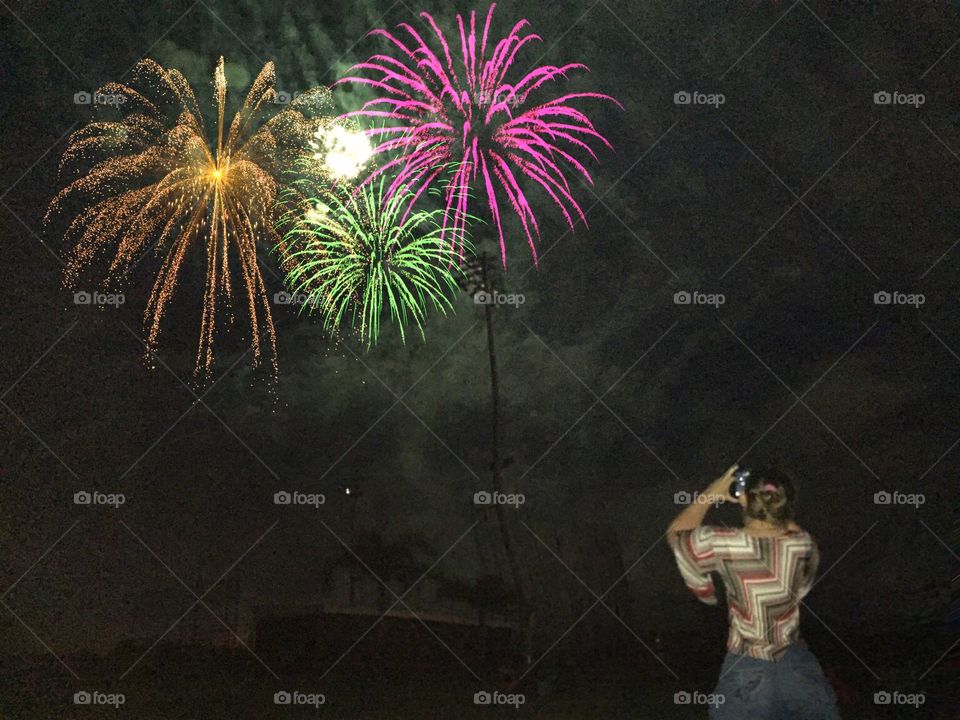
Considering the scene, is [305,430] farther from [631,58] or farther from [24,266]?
[631,58]

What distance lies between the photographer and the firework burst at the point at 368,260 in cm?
920

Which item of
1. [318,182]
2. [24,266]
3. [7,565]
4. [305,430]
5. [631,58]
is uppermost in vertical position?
[631,58]

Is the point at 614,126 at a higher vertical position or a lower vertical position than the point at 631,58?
lower

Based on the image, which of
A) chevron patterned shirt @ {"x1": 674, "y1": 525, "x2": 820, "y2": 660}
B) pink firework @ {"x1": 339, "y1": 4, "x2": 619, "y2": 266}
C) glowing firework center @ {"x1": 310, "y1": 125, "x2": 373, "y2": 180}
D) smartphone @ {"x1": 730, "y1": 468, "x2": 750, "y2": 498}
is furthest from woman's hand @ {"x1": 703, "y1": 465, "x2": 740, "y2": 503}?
glowing firework center @ {"x1": 310, "y1": 125, "x2": 373, "y2": 180}

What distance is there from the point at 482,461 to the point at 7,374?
5334 mm

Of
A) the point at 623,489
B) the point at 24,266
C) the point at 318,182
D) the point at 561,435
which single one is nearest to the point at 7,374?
the point at 24,266

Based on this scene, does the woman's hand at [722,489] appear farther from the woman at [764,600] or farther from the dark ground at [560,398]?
the dark ground at [560,398]

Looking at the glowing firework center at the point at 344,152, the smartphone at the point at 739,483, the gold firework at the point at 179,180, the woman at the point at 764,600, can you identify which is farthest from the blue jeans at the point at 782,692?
the gold firework at the point at 179,180

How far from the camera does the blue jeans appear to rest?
3.27m

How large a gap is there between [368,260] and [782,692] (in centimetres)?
680

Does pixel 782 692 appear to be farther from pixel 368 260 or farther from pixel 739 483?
pixel 368 260

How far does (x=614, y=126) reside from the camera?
31.1 ft

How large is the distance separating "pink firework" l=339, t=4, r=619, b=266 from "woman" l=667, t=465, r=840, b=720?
233 inches

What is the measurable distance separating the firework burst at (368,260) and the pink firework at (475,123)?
26 cm
